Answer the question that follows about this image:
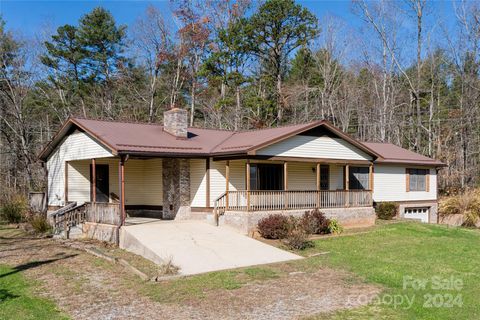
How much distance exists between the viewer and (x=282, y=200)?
18.7 m

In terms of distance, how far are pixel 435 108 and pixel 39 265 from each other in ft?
123

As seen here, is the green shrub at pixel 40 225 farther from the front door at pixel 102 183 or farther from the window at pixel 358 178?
the window at pixel 358 178

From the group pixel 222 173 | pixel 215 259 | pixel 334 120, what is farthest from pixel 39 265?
pixel 334 120

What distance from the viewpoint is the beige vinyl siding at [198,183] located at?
758 inches

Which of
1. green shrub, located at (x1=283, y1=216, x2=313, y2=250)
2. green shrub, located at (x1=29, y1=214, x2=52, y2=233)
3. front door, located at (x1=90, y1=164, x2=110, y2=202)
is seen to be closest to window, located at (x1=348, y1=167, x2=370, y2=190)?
green shrub, located at (x1=283, y1=216, x2=313, y2=250)

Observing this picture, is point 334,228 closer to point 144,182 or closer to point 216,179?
point 216,179

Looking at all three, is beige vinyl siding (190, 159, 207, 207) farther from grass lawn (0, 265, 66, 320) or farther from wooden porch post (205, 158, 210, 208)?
grass lawn (0, 265, 66, 320)

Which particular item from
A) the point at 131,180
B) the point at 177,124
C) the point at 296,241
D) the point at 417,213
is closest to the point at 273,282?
the point at 296,241

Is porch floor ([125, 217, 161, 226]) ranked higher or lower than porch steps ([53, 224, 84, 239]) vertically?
higher

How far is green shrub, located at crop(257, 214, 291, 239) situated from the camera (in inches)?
656

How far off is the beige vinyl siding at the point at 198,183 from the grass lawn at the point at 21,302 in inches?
332

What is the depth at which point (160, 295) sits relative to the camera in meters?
9.88

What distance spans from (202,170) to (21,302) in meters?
10.6

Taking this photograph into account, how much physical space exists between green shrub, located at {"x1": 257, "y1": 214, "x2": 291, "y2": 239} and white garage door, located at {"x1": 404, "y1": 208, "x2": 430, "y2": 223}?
12.7 metres
